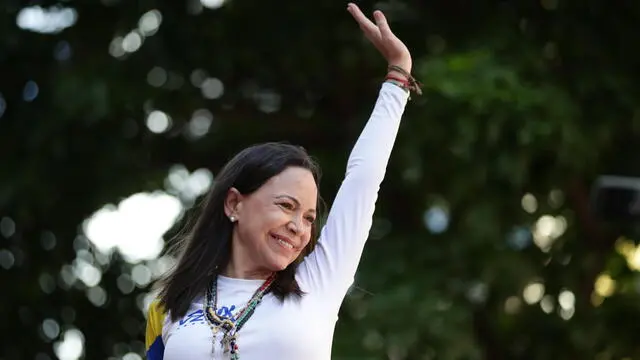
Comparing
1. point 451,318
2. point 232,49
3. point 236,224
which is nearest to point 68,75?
point 232,49

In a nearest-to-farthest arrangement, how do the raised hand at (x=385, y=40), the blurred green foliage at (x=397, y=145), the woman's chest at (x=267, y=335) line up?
1. the woman's chest at (x=267, y=335)
2. the raised hand at (x=385, y=40)
3. the blurred green foliage at (x=397, y=145)

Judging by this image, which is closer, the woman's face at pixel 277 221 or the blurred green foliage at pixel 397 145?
the woman's face at pixel 277 221

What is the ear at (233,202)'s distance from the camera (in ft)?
8.71

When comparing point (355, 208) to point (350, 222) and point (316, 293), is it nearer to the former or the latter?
point (350, 222)

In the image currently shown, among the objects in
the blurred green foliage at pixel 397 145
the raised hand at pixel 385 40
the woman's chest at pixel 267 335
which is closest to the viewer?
the woman's chest at pixel 267 335

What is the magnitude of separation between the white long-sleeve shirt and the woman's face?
0.05m

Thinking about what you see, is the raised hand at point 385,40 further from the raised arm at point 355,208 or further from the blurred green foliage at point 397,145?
the blurred green foliage at point 397,145

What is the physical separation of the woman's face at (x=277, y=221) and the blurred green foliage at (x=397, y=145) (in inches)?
127

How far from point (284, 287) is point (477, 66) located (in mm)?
3536

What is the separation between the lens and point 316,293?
2553mm

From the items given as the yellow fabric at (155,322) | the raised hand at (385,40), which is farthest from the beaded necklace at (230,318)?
the raised hand at (385,40)

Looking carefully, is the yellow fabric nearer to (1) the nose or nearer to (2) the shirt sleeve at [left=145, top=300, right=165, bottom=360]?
(2) the shirt sleeve at [left=145, top=300, right=165, bottom=360]

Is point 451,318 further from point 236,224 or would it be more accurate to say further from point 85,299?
point 236,224

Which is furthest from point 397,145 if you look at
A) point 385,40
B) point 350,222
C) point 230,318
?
point 230,318
